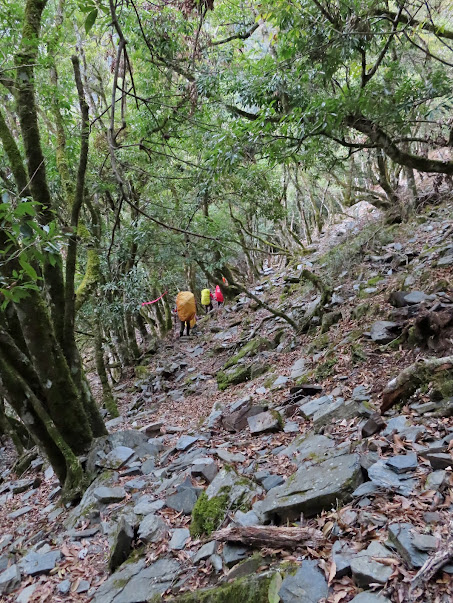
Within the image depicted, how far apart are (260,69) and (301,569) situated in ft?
27.3

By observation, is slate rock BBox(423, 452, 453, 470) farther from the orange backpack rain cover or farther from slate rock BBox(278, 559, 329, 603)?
the orange backpack rain cover

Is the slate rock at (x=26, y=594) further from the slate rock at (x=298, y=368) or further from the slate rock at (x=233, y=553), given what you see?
the slate rock at (x=298, y=368)

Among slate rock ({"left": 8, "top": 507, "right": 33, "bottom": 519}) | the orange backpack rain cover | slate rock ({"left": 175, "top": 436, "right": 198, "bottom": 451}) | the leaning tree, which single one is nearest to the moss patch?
slate rock ({"left": 175, "top": 436, "right": 198, "bottom": 451})

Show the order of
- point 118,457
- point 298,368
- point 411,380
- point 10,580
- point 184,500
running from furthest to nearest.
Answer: point 298,368, point 118,457, point 411,380, point 184,500, point 10,580

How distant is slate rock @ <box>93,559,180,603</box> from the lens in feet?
10.4

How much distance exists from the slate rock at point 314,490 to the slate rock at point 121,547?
4.10ft

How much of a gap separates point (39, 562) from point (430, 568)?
3738mm

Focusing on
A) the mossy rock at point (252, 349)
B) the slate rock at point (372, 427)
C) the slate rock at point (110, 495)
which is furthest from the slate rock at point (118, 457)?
the mossy rock at point (252, 349)

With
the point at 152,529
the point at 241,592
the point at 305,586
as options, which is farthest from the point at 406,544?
the point at 152,529

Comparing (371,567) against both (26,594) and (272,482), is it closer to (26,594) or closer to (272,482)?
(272,482)

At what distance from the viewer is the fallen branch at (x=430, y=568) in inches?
87.3

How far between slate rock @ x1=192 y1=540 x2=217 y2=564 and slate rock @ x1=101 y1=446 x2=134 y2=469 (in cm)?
261

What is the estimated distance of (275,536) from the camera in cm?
299

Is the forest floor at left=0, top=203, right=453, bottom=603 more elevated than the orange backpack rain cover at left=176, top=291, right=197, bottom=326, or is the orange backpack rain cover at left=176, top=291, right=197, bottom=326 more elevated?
the orange backpack rain cover at left=176, top=291, right=197, bottom=326
